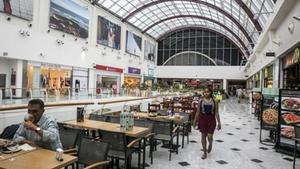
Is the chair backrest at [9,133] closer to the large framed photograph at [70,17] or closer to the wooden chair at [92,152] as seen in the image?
the wooden chair at [92,152]

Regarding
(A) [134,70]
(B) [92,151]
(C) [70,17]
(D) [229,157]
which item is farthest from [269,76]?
(A) [134,70]

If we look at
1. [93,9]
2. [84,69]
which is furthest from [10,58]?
[93,9]

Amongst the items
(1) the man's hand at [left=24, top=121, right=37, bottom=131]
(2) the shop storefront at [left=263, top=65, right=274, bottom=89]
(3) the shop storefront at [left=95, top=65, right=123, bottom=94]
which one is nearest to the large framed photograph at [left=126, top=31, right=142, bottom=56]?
(3) the shop storefront at [left=95, top=65, right=123, bottom=94]

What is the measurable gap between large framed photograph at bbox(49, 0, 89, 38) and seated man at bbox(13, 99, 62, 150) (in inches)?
594

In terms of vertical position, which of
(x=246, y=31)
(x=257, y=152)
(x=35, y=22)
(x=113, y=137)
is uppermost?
(x=246, y=31)

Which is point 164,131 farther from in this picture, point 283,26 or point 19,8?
point 19,8

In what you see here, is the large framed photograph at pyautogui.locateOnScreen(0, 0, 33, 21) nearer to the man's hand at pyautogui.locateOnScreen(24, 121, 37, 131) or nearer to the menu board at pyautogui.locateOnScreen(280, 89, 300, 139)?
the man's hand at pyautogui.locateOnScreen(24, 121, 37, 131)

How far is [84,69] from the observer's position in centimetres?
2033

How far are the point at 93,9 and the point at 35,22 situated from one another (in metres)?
6.65

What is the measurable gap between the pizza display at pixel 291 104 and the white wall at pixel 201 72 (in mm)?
30852

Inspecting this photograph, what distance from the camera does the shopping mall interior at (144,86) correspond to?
3695 mm

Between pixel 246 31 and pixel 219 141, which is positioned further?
pixel 246 31

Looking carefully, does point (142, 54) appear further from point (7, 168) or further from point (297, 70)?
point (7, 168)

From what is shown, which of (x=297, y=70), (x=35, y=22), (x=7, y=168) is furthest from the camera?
(x=35, y=22)
